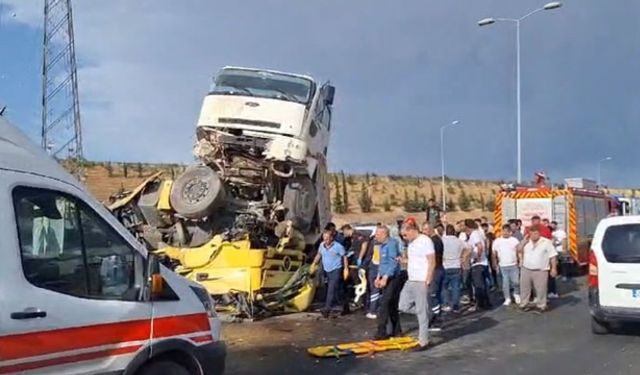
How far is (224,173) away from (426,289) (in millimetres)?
5520

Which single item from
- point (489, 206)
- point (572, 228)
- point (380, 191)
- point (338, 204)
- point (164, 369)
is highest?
point (380, 191)

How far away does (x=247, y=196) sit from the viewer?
1574cm

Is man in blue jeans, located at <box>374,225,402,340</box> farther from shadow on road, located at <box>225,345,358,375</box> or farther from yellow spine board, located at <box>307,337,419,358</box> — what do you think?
shadow on road, located at <box>225,345,358,375</box>

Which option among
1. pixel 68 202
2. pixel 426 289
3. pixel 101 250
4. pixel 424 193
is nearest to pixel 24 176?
pixel 68 202

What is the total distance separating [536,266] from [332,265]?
3943 millimetres

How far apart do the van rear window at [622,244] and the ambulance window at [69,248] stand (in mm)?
8139

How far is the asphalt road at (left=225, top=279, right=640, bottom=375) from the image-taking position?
9.91 metres

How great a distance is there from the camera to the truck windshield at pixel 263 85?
15.8 metres

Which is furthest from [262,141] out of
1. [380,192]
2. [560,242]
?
[380,192]

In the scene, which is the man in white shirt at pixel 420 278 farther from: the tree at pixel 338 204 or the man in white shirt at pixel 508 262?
the tree at pixel 338 204

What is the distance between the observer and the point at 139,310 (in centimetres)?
601

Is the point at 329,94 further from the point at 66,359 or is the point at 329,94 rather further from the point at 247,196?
the point at 66,359

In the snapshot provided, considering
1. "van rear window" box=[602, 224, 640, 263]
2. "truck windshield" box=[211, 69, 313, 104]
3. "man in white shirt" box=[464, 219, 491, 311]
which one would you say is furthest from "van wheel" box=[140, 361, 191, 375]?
"man in white shirt" box=[464, 219, 491, 311]

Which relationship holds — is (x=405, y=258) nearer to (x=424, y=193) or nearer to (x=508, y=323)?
(x=508, y=323)
